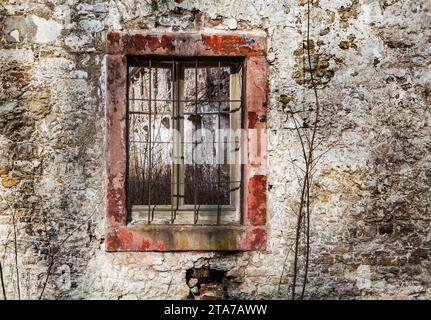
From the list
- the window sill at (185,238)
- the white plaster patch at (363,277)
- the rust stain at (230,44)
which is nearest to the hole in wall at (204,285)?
the window sill at (185,238)

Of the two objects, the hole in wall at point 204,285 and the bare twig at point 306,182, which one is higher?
the bare twig at point 306,182

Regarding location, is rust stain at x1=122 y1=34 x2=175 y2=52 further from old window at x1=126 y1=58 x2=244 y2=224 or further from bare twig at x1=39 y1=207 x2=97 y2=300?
bare twig at x1=39 y1=207 x2=97 y2=300

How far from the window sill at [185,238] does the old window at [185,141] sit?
0.37 ft

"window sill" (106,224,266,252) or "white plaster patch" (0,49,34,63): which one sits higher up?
"white plaster patch" (0,49,34,63)

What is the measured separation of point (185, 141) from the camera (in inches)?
155

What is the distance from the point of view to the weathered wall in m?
3.69

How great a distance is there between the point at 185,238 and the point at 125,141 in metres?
0.83

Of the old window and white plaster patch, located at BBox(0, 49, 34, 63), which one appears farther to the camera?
the old window

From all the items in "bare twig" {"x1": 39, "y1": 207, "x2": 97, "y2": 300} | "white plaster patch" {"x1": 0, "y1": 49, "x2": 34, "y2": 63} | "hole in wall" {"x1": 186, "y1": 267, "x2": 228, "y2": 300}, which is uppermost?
"white plaster patch" {"x1": 0, "y1": 49, "x2": 34, "y2": 63}

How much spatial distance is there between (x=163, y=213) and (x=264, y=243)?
786mm

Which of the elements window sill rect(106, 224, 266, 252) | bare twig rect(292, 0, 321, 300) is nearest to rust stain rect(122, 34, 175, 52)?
bare twig rect(292, 0, 321, 300)

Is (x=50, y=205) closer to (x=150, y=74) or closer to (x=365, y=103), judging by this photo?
(x=150, y=74)

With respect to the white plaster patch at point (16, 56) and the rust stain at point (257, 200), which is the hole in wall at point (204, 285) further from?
the white plaster patch at point (16, 56)

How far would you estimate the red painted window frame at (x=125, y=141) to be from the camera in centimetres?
371
